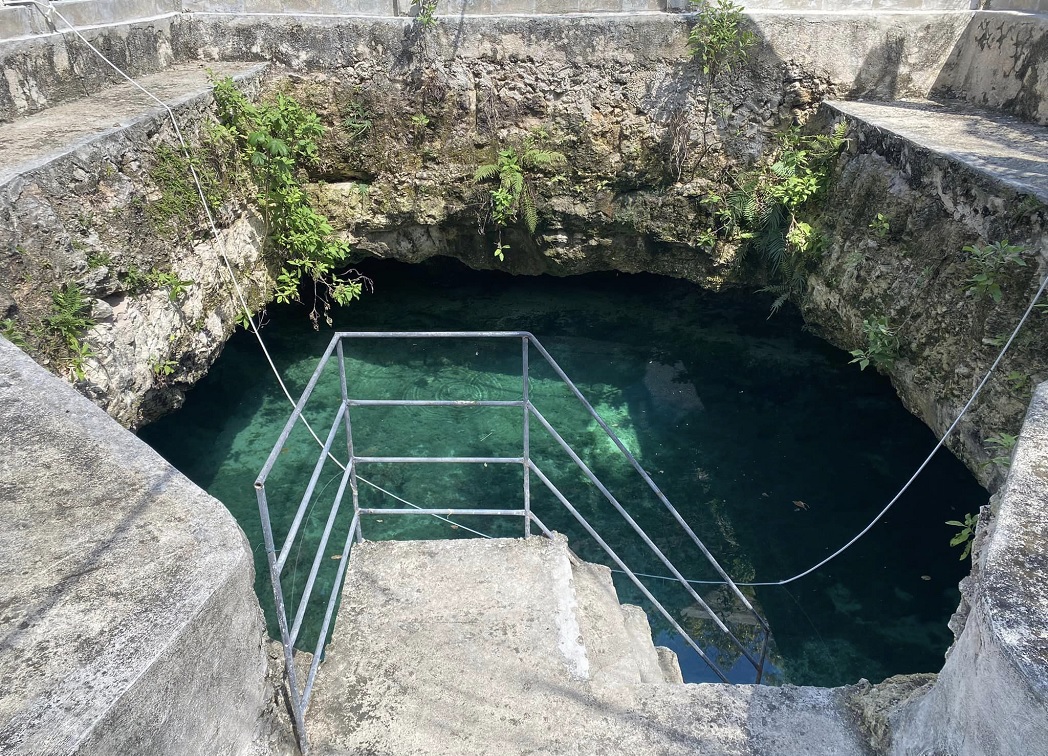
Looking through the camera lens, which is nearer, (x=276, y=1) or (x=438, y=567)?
(x=438, y=567)

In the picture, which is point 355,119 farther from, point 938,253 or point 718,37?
point 938,253

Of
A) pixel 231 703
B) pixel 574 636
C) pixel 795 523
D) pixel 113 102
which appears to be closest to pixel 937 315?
pixel 795 523

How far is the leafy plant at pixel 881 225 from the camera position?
5410 millimetres

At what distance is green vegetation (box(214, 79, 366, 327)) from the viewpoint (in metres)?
6.12

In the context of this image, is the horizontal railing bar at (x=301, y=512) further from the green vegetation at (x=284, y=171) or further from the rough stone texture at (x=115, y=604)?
the green vegetation at (x=284, y=171)

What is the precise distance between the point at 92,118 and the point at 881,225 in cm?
589

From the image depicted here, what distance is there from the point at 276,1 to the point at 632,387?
5.69m

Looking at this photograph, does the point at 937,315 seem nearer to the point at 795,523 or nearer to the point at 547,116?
the point at 795,523

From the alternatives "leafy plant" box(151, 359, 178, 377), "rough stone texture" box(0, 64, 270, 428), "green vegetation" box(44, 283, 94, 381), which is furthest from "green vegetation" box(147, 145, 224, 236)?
"green vegetation" box(44, 283, 94, 381)

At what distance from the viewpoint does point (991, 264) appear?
14.0ft

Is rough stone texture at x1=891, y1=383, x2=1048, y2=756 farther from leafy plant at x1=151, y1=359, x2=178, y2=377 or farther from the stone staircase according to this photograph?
leafy plant at x1=151, y1=359, x2=178, y2=377

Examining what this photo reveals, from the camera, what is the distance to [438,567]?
3547 mm

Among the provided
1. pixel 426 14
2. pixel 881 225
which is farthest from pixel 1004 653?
pixel 426 14

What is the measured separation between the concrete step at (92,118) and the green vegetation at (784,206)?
4.77 metres
